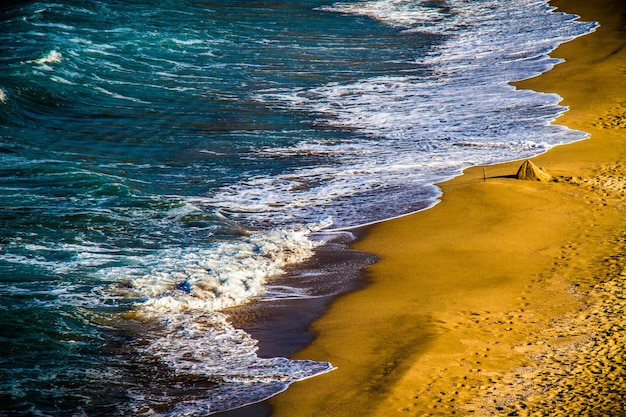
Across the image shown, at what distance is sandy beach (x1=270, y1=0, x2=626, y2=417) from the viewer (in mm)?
5266

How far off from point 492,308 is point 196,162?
6480mm

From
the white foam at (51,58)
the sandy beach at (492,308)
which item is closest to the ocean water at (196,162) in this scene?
the white foam at (51,58)

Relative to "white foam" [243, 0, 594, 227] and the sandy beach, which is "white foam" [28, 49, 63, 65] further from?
the sandy beach

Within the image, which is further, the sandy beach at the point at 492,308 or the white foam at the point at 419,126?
the white foam at the point at 419,126

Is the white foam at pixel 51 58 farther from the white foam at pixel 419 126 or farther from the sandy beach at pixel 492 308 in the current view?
the sandy beach at pixel 492 308

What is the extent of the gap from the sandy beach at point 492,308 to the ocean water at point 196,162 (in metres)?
0.47

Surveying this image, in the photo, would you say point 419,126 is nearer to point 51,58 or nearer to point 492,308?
point 492,308

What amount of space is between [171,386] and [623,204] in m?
5.60

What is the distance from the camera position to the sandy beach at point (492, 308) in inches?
207

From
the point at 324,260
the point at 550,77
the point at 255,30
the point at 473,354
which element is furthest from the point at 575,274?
the point at 255,30

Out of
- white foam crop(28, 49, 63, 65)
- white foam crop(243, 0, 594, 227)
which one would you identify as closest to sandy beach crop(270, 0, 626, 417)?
white foam crop(243, 0, 594, 227)

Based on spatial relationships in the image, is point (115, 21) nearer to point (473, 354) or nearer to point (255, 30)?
point (255, 30)

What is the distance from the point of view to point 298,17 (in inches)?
1070

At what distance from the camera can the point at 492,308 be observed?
6.62 m
